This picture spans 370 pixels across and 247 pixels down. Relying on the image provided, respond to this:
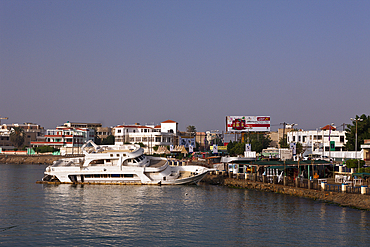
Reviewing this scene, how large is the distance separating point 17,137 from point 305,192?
440 ft

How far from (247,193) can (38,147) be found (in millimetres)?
104939

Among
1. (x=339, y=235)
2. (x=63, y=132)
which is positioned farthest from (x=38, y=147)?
(x=339, y=235)

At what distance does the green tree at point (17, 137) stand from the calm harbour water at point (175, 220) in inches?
4454

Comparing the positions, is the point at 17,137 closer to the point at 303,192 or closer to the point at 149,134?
the point at 149,134

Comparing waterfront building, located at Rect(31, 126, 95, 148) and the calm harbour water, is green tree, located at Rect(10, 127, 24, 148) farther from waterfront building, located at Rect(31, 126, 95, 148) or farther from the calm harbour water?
the calm harbour water

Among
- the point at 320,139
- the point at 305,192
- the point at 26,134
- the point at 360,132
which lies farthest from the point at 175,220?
the point at 26,134

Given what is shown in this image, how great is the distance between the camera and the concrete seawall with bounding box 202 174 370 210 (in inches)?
1352

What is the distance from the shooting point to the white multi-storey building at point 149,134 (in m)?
127

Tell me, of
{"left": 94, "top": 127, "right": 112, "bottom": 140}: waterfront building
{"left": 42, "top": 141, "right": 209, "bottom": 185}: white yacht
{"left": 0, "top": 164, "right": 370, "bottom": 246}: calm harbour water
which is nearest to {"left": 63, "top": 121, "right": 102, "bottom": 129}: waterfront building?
{"left": 94, "top": 127, "right": 112, "bottom": 140}: waterfront building

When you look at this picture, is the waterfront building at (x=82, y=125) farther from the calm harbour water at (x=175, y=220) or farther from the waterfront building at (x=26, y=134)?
the calm harbour water at (x=175, y=220)

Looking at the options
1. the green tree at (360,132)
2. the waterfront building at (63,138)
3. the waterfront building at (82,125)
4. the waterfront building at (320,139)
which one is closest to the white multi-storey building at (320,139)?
the waterfront building at (320,139)

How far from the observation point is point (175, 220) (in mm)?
32500

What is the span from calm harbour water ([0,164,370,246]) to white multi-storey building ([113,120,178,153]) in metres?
78.8

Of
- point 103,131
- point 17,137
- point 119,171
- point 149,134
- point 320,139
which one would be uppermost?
point 103,131
